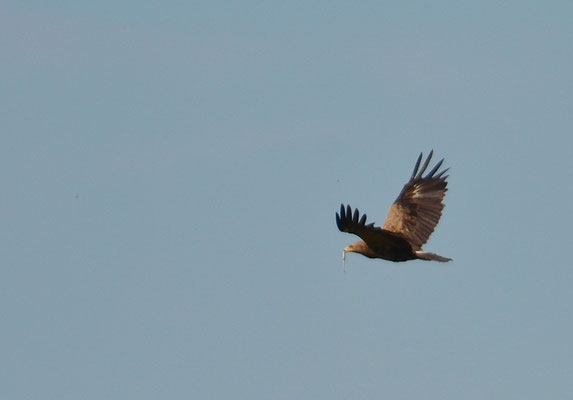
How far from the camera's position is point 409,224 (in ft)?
75.9

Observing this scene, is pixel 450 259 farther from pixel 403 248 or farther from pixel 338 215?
pixel 338 215

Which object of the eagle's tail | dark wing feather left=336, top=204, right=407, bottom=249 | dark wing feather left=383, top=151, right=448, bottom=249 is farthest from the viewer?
dark wing feather left=383, top=151, right=448, bottom=249

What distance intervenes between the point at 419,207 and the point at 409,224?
19.6 inches

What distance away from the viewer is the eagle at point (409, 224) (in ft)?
69.8

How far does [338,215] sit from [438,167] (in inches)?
175

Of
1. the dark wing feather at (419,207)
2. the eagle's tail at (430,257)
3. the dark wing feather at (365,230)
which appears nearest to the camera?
the dark wing feather at (365,230)

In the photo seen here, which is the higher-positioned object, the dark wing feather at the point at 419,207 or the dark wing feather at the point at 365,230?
the dark wing feather at the point at 419,207

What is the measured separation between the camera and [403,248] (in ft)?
71.8

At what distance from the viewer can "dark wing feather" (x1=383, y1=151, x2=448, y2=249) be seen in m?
22.9

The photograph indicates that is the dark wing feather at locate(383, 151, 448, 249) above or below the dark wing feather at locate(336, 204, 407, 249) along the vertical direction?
above

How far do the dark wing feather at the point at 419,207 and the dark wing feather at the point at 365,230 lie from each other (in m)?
0.80

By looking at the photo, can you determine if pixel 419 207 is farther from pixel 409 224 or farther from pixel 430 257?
pixel 430 257

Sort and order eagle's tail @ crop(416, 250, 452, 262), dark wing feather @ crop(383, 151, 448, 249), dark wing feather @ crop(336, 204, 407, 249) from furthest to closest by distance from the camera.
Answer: dark wing feather @ crop(383, 151, 448, 249), eagle's tail @ crop(416, 250, 452, 262), dark wing feather @ crop(336, 204, 407, 249)

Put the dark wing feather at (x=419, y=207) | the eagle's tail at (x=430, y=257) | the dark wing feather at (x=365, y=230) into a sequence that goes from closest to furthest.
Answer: the dark wing feather at (x=365, y=230) < the eagle's tail at (x=430, y=257) < the dark wing feather at (x=419, y=207)
